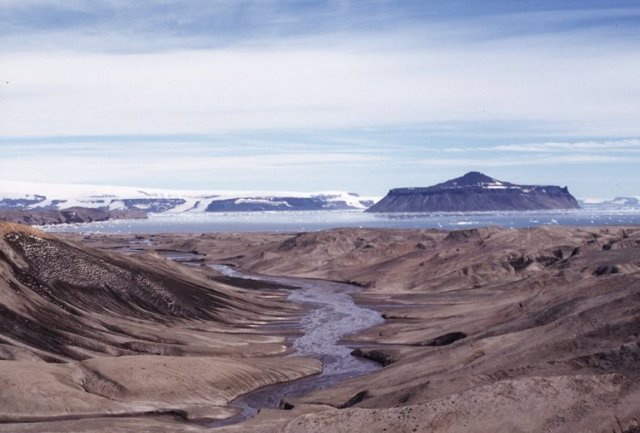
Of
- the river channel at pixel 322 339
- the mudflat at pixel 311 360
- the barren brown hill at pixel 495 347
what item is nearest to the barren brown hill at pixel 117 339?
the mudflat at pixel 311 360

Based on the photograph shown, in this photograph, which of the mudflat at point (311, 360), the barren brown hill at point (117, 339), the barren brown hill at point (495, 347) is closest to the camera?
the barren brown hill at point (495, 347)

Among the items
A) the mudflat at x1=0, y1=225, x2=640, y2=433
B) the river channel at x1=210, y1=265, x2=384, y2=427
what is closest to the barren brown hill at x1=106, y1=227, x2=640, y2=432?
the mudflat at x1=0, y1=225, x2=640, y2=433

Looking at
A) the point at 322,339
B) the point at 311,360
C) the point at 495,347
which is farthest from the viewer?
the point at 322,339

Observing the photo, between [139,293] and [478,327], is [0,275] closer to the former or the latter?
[139,293]

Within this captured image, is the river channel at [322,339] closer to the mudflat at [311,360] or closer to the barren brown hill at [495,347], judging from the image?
the mudflat at [311,360]

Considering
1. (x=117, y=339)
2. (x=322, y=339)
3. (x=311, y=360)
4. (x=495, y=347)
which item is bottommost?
(x=322, y=339)

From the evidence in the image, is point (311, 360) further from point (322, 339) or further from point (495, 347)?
point (495, 347)

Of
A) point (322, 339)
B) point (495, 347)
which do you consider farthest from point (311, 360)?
point (495, 347)

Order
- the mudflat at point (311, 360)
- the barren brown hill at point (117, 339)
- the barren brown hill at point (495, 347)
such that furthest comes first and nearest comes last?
the barren brown hill at point (117, 339)
the mudflat at point (311, 360)
the barren brown hill at point (495, 347)

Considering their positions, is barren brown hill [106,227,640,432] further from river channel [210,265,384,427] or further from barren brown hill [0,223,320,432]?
barren brown hill [0,223,320,432]
